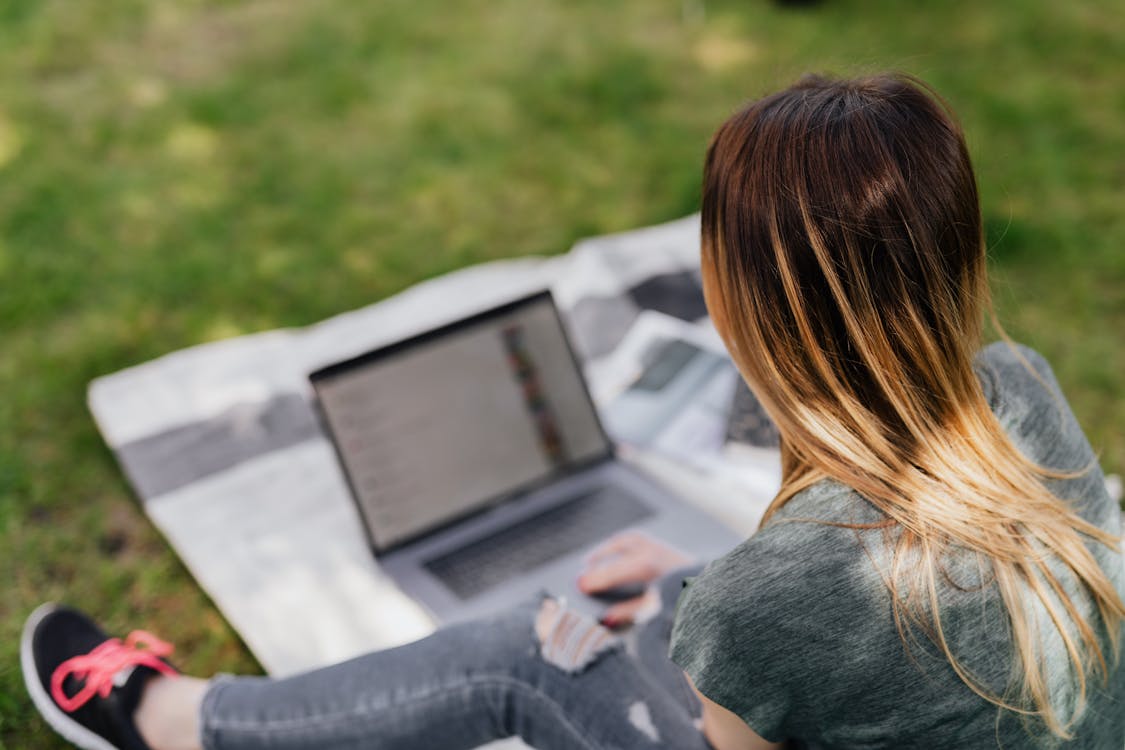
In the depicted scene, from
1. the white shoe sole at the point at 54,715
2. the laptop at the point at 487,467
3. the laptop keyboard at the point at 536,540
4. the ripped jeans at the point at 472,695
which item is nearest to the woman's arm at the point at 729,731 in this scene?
the ripped jeans at the point at 472,695

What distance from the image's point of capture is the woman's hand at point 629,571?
159 cm

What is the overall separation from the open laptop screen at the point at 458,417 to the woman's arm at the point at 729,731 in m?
0.81

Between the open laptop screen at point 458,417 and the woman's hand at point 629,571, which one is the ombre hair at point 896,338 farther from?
the open laptop screen at point 458,417

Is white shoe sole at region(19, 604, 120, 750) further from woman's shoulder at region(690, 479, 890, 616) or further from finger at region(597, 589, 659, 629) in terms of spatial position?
woman's shoulder at region(690, 479, 890, 616)

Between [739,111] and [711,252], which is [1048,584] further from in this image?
[739,111]

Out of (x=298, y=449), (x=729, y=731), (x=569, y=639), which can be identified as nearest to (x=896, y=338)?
(x=729, y=731)

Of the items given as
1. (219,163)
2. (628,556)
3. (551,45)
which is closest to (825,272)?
(628,556)

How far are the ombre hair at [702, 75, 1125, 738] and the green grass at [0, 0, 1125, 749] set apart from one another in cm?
111

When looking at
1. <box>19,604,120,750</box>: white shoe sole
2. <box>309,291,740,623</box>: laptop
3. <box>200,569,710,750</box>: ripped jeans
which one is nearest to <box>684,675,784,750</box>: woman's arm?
<box>200,569,710,750</box>: ripped jeans

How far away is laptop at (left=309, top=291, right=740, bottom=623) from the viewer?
1.80 m

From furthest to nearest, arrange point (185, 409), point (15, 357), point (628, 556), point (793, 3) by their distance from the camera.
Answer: point (793, 3)
point (15, 357)
point (185, 409)
point (628, 556)

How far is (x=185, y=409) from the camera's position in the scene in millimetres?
2281

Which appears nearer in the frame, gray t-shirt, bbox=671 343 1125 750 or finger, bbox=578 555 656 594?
gray t-shirt, bbox=671 343 1125 750

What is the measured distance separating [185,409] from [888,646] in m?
1.77
